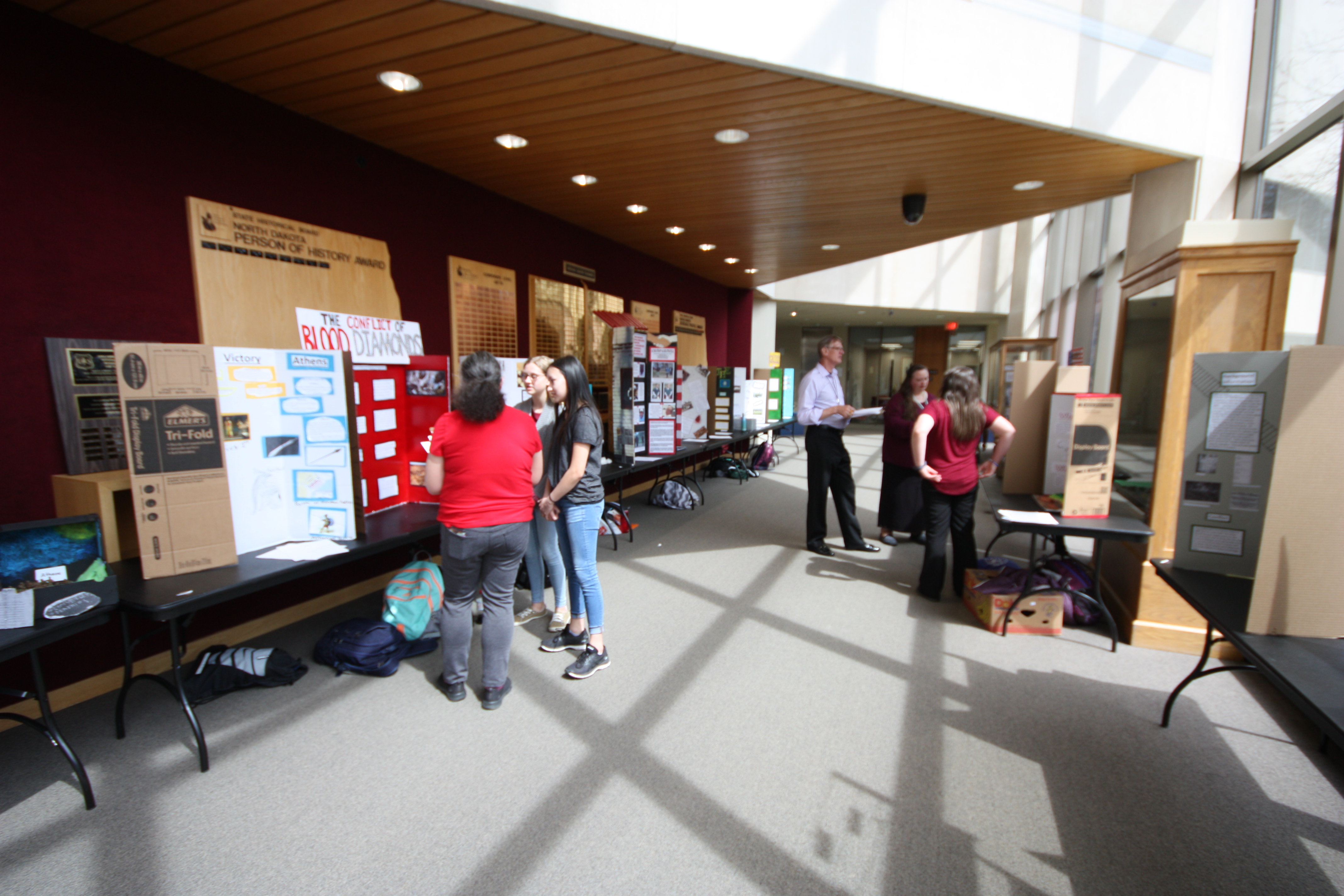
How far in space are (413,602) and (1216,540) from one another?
3.47 m

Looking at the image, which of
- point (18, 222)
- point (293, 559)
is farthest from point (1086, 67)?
point (18, 222)

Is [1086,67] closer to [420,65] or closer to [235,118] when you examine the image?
[420,65]

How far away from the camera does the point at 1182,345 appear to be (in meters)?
2.89

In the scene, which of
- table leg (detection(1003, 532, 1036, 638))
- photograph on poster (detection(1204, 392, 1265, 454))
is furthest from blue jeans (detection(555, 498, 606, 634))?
photograph on poster (detection(1204, 392, 1265, 454))

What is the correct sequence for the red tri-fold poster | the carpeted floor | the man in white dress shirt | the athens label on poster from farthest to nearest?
1. the man in white dress shirt
2. the athens label on poster
3. the red tri-fold poster
4. the carpeted floor

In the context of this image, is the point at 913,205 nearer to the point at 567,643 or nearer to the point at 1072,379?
the point at 1072,379

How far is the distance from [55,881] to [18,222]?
7.73 feet

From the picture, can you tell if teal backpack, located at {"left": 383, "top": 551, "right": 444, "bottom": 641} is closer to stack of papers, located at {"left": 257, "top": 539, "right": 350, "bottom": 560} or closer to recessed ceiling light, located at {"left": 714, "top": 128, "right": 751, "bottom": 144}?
stack of papers, located at {"left": 257, "top": 539, "right": 350, "bottom": 560}

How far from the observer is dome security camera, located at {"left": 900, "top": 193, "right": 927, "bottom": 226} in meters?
4.46

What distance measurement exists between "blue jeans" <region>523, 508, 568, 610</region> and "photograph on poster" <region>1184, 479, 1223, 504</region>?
2.59 m

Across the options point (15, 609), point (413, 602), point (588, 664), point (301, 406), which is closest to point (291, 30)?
point (301, 406)

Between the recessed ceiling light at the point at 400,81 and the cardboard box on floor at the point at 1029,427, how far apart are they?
368cm

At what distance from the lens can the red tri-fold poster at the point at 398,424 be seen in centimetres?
290

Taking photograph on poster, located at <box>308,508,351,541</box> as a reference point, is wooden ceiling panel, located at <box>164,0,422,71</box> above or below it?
above
